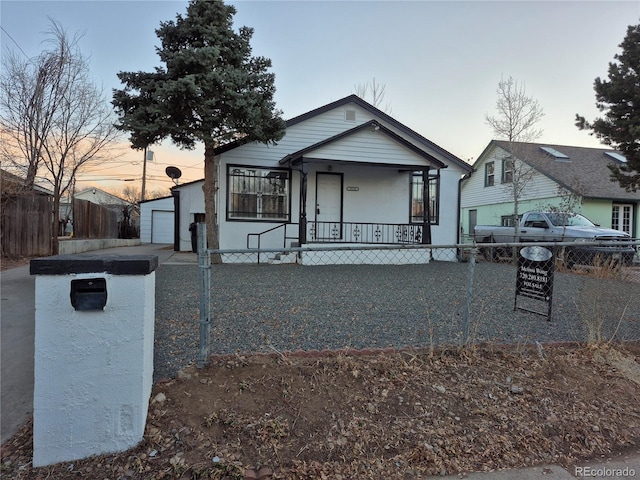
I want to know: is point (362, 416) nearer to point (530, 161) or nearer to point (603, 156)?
point (530, 161)

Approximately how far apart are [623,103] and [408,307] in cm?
1102

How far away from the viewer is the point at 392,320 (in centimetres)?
519

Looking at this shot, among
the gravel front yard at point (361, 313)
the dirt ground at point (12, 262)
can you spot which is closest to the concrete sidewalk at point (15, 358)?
the gravel front yard at point (361, 313)

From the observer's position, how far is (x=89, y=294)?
7.57 feet

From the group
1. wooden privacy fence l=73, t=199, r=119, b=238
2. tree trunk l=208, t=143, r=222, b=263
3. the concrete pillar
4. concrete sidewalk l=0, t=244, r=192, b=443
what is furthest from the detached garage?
the concrete pillar

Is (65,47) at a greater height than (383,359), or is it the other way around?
(65,47)

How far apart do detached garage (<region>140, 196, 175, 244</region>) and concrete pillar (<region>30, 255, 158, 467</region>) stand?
948 inches

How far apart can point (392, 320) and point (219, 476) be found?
3373 mm

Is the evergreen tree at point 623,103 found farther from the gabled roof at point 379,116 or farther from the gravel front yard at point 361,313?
the gravel front yard at point 361,313

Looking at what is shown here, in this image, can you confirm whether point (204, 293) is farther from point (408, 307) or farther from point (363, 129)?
point (363, 129)

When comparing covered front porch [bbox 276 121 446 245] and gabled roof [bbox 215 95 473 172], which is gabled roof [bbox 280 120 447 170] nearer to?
covered front porch [bbox 276 121 446 245]

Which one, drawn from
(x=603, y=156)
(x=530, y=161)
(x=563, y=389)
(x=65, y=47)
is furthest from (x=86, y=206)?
(x=603, y=156)

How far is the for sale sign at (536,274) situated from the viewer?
5.05 metres

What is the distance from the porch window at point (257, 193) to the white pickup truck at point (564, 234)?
20.7 ft
